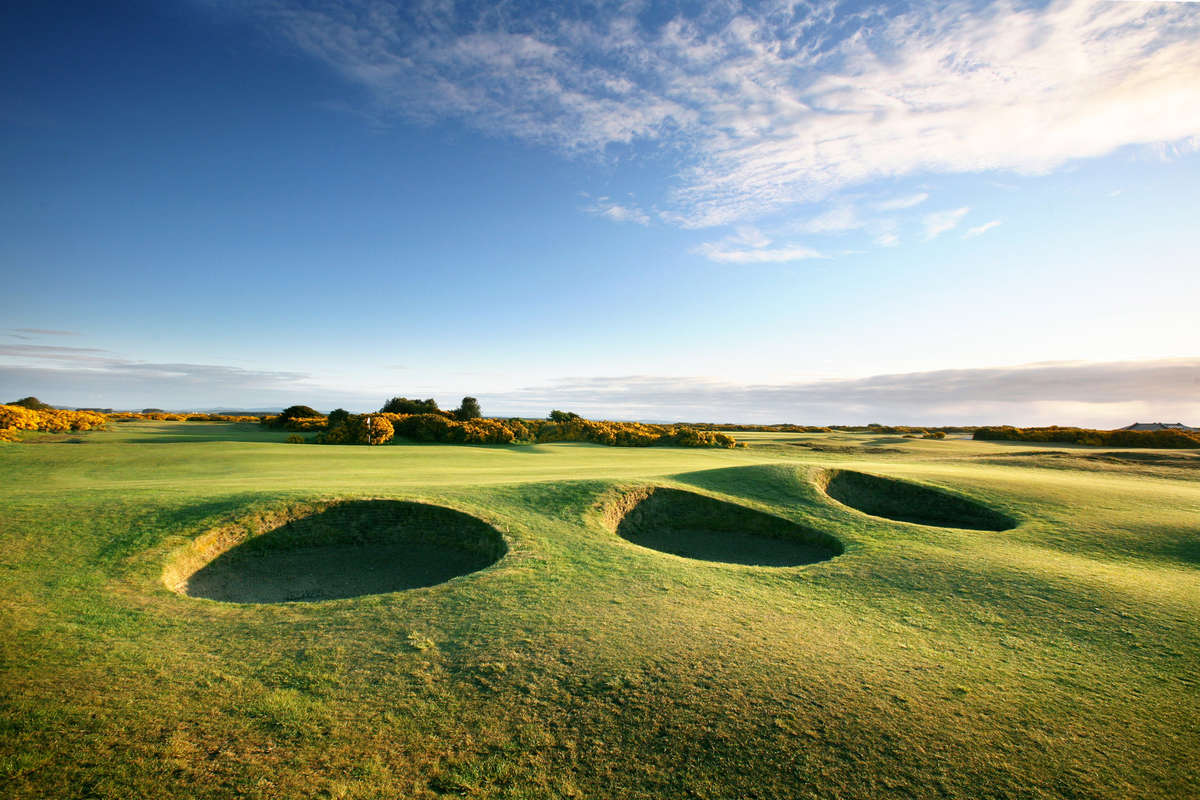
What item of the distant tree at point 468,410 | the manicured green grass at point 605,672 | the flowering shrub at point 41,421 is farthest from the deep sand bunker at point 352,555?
the distant tree at point 468,410

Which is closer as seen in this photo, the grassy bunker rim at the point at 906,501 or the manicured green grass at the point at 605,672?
the manicured green grass at the point at 605,672

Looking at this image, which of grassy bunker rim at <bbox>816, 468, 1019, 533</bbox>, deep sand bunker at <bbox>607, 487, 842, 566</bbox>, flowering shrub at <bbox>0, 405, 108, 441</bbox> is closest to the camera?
deep sand bunker at <bbox>607, 487, 842, 566</bbox>

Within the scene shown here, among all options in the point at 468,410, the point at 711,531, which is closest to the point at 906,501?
the point at 711,531

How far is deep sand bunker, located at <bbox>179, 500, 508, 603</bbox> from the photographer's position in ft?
27.7

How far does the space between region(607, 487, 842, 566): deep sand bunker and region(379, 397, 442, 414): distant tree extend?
31349mm

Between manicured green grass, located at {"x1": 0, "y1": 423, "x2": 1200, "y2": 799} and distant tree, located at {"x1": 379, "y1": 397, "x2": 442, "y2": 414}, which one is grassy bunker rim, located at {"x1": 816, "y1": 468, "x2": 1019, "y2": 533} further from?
distant tree, located at {"x1": 379, "y1": 397, "x2": 442, "y2": 414}

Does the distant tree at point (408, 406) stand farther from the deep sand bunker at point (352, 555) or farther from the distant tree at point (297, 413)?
the deep sand bunker at point (352, 555)

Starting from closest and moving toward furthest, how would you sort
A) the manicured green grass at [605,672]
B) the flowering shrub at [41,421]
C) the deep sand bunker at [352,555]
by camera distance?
the manicured green grass at [605,672] < the deep sand bunker at [352,555] < the flowering shrub at [41,421]

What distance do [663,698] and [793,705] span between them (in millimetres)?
1065

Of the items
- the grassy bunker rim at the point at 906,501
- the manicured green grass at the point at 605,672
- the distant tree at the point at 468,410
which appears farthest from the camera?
the distant tree at the point at 468,410

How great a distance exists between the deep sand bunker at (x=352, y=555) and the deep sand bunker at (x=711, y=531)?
3.12 meters

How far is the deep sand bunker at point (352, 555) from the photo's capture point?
845cm

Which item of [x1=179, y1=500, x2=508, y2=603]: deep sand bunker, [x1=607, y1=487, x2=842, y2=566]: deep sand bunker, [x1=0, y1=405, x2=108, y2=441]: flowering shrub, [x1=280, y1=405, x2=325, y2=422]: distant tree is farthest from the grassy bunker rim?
[x1=280, y1=405, x2=325, y2=422]: distant tree

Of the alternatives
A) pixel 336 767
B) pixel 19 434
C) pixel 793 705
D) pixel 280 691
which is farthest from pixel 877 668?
pixel 19 434
